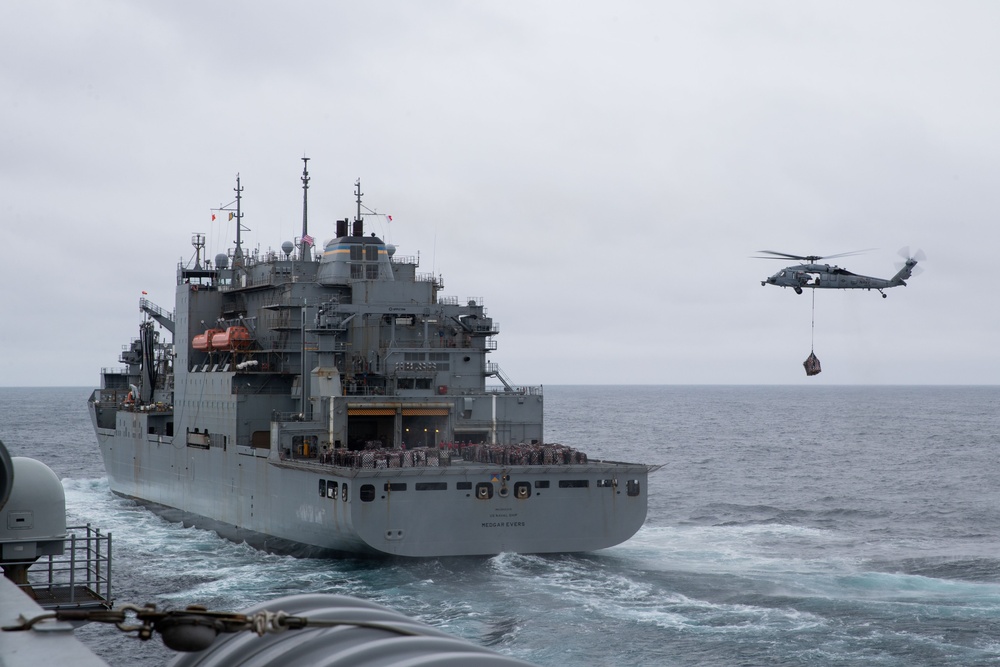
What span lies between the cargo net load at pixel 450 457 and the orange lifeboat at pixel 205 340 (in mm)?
13450

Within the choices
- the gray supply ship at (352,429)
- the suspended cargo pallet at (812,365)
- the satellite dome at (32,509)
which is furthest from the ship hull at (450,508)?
the satellite dome at (32,509)

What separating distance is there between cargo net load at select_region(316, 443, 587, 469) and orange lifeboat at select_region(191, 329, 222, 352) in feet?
44.1

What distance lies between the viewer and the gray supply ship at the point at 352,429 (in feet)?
109

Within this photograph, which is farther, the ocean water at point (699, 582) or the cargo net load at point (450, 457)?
the cargo net load at point (450, 457)

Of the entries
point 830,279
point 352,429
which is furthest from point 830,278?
point 352,429

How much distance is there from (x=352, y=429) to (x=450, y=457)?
8.20 metres

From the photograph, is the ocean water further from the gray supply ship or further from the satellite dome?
the satellite dome

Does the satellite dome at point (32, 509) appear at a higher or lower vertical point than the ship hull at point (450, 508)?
higher

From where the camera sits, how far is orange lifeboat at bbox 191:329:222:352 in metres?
47.8

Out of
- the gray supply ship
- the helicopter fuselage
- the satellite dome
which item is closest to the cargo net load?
the gray supply ship

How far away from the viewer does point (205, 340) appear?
48188mm

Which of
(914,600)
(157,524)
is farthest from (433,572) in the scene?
(157,524)

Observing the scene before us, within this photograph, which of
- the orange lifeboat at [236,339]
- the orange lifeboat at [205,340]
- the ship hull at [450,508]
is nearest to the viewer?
the ship hull at [450,508]

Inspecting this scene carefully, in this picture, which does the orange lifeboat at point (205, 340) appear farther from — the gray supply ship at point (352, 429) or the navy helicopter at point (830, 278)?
the navy helicopter at point (830, 278)
